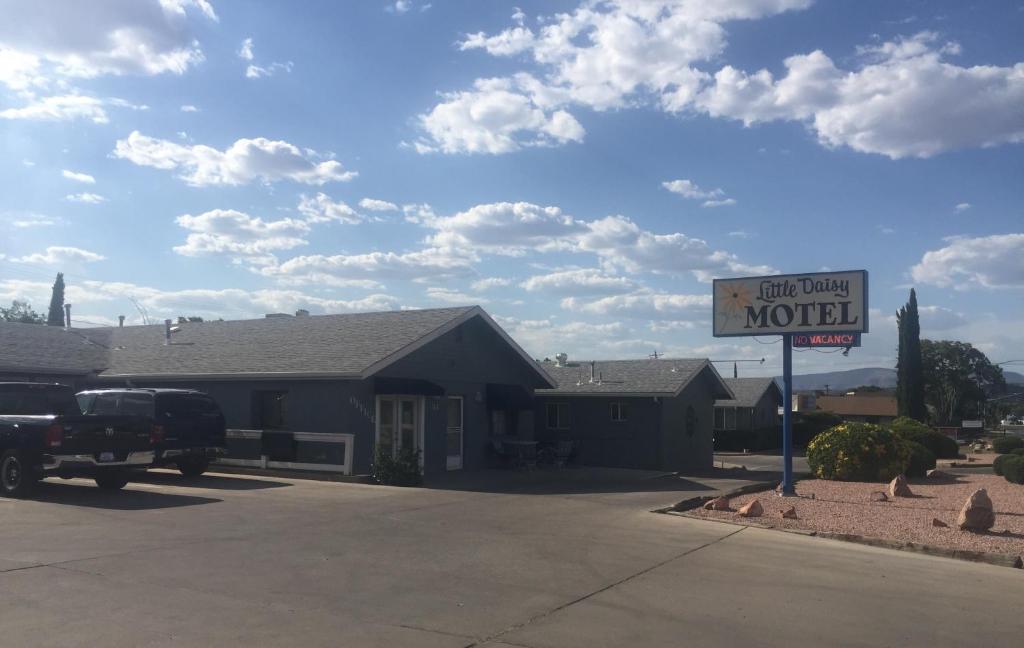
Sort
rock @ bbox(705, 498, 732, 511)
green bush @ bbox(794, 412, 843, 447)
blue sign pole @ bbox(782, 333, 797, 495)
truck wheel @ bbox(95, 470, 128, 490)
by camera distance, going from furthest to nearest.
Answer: green bush @ bbox(794, 412, 843, 447) < blue sign pole @ bbox(782, 333, 797, 495) < truck wheel @ bbox(95, 470, 128, 490) < rock @ bbox(705, 498, 732, 511)

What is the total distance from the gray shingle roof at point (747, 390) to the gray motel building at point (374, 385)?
18306 mm

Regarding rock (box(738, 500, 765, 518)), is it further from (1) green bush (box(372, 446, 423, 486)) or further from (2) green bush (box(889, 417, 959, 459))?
(2) green bush (box(889, 417, 959, 459))

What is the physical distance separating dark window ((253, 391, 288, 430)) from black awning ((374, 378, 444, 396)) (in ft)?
8.84

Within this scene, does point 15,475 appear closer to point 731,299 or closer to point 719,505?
point 719,505

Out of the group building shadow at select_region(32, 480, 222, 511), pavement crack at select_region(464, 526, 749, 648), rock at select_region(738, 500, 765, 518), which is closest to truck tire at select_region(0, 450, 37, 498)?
building shadow at select_region(32, 480, 222, 511)

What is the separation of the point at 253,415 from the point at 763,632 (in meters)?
16.7

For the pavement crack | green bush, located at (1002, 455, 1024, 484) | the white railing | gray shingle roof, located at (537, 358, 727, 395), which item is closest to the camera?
the pavement crack

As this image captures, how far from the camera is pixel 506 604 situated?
8188 mm

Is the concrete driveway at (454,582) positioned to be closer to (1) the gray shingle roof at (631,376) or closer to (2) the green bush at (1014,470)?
(2) the green bush at (1014,470)

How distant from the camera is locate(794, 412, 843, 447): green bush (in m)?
52.2

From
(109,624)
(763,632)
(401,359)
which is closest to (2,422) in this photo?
(401,359)

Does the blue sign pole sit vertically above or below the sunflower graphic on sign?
below

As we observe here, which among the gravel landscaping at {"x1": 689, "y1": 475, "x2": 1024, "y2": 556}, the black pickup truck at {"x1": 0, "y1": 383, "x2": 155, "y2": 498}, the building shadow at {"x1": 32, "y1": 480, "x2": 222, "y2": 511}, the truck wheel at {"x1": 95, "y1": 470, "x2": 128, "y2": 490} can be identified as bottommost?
the gravel landscaping at {"x1": 689, "y1": 475, "x2": 1024, "y2": 556}

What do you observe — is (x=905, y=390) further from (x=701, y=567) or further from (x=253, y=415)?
(x=701, y=567)
